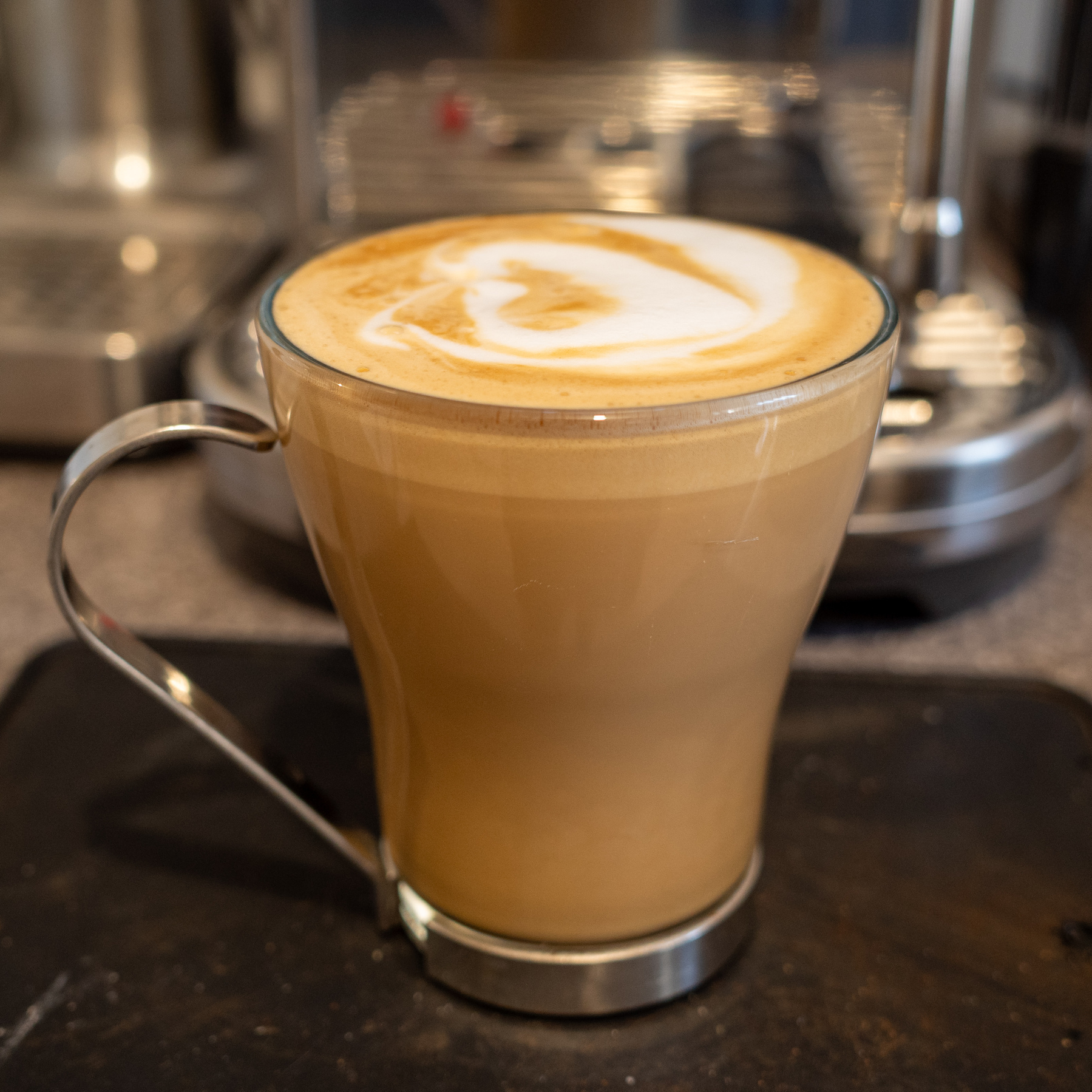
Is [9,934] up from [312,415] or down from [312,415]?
down

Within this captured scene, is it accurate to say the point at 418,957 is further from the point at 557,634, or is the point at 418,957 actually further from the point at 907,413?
the point at 907,413

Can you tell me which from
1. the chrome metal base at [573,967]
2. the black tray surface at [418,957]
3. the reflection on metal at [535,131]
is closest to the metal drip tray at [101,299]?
the reflection on metal at [535,131]

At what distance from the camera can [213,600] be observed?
699 millimetres

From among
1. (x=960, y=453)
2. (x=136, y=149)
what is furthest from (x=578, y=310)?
(x=136, y=149)

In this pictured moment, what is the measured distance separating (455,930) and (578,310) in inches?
8.9

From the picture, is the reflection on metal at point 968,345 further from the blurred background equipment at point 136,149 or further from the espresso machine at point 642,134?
the blurred background equipment at point 136,149

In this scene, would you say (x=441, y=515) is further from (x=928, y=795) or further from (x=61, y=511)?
(x=928, y=795)

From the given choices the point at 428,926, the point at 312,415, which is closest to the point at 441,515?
the point at 312,415

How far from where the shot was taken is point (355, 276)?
0.42 m

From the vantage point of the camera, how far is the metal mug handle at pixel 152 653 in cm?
39

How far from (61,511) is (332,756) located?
21cm

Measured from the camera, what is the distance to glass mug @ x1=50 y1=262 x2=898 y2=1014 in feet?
1.09

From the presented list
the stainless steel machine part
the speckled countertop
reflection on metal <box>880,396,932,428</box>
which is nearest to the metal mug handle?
the stainless steel machine part

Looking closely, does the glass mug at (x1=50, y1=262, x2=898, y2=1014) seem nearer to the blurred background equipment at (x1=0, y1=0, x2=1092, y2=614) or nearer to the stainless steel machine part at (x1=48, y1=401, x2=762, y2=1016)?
the stainless steel machine part at (x1=48, y1=401, x2=762, y2=1016)
